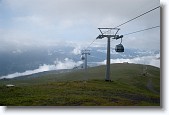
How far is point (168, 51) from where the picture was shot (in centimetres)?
1430

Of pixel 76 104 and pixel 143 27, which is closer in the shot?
pixel 76 104

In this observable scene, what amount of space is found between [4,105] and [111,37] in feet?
66.8

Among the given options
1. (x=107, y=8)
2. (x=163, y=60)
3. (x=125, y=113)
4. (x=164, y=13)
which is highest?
(x=107, y=8)

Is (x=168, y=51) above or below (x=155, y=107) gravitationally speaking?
above

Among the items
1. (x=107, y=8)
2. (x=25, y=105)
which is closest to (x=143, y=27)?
(x=107, y=8)

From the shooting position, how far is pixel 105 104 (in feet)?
47.4

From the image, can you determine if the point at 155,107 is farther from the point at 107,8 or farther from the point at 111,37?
the point at 111,37

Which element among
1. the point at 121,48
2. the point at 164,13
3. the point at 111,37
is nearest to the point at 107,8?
the point at 121,48

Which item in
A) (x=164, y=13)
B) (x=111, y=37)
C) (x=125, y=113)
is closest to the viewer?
(x=125, y=113)

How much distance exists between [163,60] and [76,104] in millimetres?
4668

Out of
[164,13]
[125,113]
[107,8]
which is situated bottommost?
[125,113]

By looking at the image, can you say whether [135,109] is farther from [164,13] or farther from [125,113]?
[164,13]

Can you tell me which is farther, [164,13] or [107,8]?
[107,8]

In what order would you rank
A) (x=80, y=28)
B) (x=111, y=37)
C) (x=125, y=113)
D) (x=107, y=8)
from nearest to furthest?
(x=125, y=113) → (x=107, y=8) → (x=80, y=28) → (x=111, y=37)
